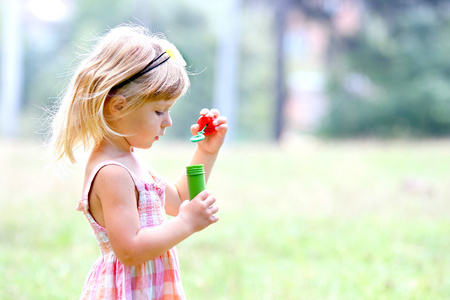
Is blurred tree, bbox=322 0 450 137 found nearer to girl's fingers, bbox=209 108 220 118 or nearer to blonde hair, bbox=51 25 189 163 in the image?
girl's fingers, bbox=209 108 220 118

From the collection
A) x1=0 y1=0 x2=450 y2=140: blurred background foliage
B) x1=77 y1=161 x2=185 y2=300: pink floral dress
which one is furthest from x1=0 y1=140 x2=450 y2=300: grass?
x1=0 y1=0 x2=450 y2=140: blurred background foliage

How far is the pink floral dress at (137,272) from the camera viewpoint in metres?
1.71

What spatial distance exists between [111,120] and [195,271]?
2.11 meters

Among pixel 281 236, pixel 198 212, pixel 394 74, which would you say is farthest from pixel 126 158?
pixel 394 74

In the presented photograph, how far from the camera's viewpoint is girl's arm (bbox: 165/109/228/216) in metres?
→ 1.98

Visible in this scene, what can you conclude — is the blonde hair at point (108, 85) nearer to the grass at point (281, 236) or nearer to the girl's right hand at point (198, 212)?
the girl's right hand at point (198, 212)

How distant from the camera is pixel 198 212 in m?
1.67

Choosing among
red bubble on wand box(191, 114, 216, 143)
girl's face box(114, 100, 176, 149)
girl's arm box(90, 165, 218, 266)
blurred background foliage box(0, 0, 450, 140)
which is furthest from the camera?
blurred background foliage box(0, 0, 450, 140)

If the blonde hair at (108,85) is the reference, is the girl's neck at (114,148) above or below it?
below

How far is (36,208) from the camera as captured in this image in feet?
17.3

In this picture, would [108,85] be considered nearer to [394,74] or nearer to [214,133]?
[214,133]

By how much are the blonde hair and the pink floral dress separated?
0.49ft

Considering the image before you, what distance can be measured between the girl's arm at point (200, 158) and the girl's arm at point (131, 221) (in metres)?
0.31

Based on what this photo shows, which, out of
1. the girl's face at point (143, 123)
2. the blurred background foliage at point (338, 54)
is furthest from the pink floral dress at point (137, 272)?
the blurred background foliage at point (338, 54)
